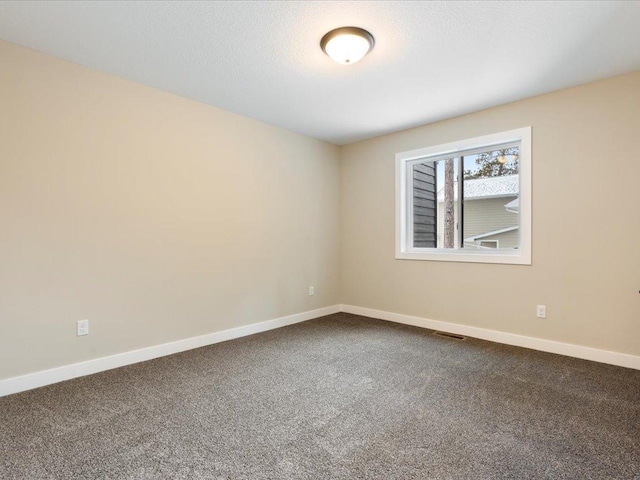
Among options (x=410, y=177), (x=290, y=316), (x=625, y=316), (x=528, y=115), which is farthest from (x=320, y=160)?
(x=625, y=316)

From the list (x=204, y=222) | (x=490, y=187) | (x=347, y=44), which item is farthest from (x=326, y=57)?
(x=490, y=187)

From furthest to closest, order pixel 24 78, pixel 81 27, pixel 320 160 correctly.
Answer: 1. pixel 320 160
2. pixel 24 78
3. pixel 81 27

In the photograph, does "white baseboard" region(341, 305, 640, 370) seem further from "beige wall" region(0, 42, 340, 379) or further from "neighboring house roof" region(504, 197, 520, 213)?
"beige wall" region(0, 42, 340, 379)

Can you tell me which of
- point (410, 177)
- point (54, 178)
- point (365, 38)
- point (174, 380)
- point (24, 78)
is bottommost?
point (174, 380)

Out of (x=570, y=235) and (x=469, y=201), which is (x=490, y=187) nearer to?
(x=469, y=201)

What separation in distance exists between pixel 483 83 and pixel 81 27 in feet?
9.90

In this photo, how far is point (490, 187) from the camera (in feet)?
12.1

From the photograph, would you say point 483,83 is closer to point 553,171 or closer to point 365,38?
point 553,171

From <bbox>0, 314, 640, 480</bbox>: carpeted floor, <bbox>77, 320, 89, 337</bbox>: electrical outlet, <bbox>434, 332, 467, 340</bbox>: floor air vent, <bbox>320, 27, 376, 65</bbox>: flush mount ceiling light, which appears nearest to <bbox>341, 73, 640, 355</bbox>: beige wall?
<bbox>434, 332, 467, 340</bbox>: floor air vent

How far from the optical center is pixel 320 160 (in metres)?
4.63

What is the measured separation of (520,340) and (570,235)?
43.0 inches

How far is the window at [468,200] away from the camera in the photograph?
3.38m

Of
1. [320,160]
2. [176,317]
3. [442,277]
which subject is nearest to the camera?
[176,317]

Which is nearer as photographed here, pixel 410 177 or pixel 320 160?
pixel 410 177
